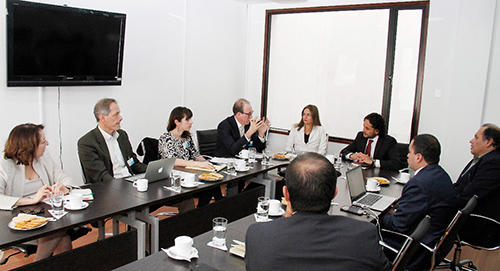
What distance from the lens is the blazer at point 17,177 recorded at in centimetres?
239

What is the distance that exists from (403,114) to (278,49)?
7.10 ft

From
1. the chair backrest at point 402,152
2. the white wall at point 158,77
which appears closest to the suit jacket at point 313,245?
the chair backrest at point 402,152

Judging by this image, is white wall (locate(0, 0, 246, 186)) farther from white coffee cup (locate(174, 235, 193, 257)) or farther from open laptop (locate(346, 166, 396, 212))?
open laptop (locate(346, 166, 396, 212))

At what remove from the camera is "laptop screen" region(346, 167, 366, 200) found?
285 centimetres

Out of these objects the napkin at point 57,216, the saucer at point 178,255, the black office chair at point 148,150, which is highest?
the black office chair at point 148,150

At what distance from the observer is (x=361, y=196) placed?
305 cm

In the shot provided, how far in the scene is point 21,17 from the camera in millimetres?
3717

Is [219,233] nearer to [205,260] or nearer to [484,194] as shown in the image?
[205,260]

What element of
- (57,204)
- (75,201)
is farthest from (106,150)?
(57,204)

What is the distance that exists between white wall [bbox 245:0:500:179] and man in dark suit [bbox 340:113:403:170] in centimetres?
110

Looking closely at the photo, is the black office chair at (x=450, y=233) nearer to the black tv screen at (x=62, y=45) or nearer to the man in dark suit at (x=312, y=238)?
the man in dark suit at (x=312, y=238)

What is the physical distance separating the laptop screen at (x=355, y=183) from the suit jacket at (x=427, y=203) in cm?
38

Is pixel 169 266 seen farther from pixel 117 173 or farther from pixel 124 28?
pixel 124 28

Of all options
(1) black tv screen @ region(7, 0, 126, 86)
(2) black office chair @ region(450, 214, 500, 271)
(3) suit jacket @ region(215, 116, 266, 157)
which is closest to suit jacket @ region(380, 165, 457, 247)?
(2) black office chair @ region(450, 214, 500, 271)
